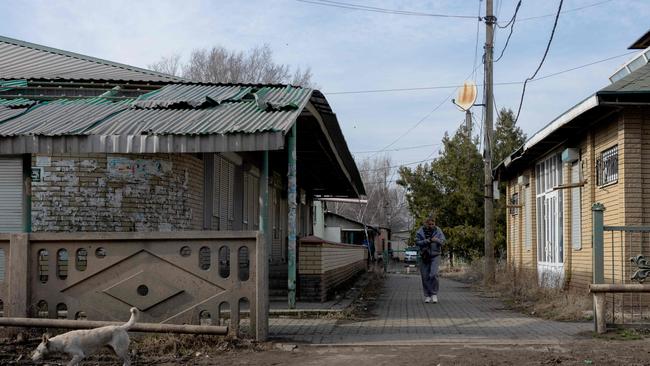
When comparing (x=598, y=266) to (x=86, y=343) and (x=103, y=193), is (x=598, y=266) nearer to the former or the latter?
(x=86, y=343)

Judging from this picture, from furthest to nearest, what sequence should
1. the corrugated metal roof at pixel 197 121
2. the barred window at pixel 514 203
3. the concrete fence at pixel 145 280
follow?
the barred window at pixel 514 203
the corrugated metal roof at pixel 197 121
the concrete fence at pixel 145 280

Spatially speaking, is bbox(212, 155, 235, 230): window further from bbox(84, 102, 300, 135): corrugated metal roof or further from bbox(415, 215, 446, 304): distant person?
bbox(84, 102, 300, 135): corrugated metal roof

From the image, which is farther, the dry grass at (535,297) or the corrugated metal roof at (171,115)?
the dry grass at (535,297)

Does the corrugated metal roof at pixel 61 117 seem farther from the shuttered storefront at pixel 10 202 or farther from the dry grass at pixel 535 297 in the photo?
the dry grass at pixel 535 297

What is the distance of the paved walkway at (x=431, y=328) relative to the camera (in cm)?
864

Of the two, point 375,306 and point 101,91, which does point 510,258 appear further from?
point 101,91

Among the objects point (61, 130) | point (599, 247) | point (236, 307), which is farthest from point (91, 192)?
point (599, 247)

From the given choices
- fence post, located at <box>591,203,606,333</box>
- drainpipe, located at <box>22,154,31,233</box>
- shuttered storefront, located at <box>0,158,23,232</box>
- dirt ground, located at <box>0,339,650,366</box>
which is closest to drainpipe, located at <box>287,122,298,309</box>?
dirt ground, located at <box>0,339,650,366</box>

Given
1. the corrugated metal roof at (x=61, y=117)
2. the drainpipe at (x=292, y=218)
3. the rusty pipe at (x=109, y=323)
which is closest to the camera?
the rusty pipe at (x=109, y=323)

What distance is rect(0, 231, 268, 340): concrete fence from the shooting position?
819 centimetres

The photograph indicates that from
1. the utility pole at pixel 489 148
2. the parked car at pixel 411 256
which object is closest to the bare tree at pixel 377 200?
the parked car at pixel 411 256

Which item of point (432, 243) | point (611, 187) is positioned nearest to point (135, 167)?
point (432, 243)

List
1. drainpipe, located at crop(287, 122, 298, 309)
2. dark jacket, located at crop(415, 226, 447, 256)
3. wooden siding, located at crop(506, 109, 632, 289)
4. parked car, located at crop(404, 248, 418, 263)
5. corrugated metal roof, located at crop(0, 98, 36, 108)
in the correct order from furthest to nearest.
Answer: parked car, located at crop(404, 248, 418, 263) < dark jacket, located at crop(415, 226, 447, 256) < wooden siding, located at crop(506, 109, 632, 289) < drainpipe, located at crop(287, 122, 298, 309) < corrugated metal roof, located at crop(0, 98, 36, 108)

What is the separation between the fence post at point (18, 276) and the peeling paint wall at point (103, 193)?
409 centimetres
